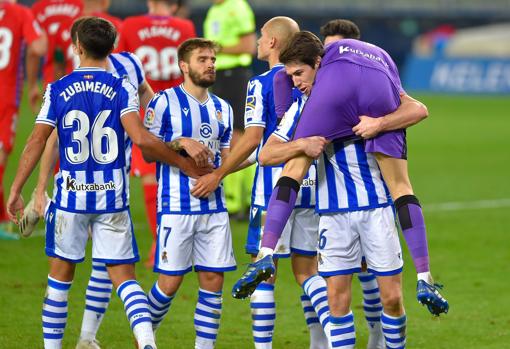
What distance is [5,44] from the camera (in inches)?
405

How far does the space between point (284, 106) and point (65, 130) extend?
47.0 inches

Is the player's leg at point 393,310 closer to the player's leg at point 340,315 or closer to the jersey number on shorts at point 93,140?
the player's leg at point 340,315

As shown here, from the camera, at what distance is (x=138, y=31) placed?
9156 millimetres

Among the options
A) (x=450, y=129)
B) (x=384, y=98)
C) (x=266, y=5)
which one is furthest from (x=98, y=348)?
(x=266, y=5)

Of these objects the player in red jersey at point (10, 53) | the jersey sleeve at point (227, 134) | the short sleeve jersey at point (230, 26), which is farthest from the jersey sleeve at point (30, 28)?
the jersey sleeve at point (227, 134)

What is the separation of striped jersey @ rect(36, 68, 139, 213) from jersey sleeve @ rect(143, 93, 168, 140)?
0.69ft

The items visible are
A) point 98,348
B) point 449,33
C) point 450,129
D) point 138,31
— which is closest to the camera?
point 98,348

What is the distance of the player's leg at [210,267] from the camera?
6.07 m

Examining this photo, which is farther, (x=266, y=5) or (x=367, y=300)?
(x=266, y=5)

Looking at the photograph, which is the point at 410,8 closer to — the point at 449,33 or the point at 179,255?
the point at 449,33

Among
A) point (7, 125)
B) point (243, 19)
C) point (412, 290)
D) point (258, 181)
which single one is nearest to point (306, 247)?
point (258, 181)

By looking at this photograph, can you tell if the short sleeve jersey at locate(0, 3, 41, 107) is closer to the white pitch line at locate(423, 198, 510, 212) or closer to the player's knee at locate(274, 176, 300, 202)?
the white pitch line at locate(423, 198, 510, 212)

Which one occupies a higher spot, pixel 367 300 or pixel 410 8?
pixel 410 8

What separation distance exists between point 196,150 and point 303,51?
0.86 m
